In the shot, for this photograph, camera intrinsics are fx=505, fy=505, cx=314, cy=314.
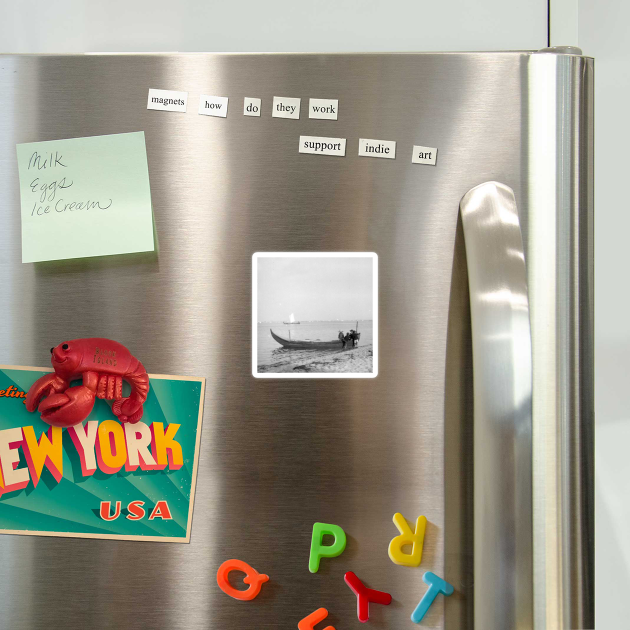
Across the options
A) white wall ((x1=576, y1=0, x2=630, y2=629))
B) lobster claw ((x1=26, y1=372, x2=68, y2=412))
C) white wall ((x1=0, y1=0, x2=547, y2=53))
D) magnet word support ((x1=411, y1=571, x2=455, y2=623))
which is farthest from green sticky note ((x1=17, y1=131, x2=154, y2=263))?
white wall ((x1=576, y1=0, x2=630, y2=629))

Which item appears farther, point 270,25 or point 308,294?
point 270,25

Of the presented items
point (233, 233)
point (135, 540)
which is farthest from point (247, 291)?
point (135, 540)

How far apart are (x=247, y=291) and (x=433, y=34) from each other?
515 mm

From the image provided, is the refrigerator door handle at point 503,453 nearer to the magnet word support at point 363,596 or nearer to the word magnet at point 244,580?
the magnet word support at point 363,596

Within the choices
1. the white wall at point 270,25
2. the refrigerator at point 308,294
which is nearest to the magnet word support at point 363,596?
the refrigerator at point 308,294

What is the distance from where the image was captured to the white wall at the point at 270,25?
2.44ft

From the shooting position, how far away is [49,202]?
0.52 metres

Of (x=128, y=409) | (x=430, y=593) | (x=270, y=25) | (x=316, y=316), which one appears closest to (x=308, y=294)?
(x=316, y=316)

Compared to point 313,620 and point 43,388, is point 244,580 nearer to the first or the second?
point 313,620

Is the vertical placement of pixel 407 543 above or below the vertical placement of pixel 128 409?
below

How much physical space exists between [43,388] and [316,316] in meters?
0.28

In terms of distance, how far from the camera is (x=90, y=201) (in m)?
0.52

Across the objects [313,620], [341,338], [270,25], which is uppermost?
[270,25]

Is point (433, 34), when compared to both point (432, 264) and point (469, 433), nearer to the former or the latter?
point (432, 264)
